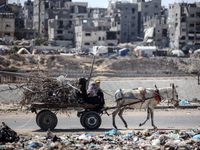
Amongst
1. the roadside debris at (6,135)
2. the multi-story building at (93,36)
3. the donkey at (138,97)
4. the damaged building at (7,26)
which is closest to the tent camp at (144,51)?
the multi-story building at (93,36)

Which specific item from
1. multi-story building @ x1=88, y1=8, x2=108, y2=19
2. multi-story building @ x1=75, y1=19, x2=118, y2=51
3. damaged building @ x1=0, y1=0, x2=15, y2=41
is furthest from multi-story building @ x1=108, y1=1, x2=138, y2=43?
damaged building @ x1=0, y1=0, x2=15, y2=41

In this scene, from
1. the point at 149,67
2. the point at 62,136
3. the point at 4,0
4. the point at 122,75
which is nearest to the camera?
the point at 62,136

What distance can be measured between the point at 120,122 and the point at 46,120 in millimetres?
3524

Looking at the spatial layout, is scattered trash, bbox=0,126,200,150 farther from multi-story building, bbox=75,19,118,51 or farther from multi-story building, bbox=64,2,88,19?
multi-story building, bbox=64,2,88,19

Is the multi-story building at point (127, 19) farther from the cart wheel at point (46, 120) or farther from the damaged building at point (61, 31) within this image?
the cart wheel at point (46, 120)

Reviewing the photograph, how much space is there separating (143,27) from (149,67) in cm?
3383

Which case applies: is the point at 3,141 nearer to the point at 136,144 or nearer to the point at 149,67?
the point at 136,144

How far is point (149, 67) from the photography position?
50031 millimetres

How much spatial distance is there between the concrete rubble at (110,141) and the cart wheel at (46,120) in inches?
42.7

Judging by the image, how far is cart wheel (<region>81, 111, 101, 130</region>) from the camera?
41.1 feet

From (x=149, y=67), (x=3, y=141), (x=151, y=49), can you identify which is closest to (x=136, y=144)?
(x=3, y=141)

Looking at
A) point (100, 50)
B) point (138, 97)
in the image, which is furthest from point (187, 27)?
point (138, 97)

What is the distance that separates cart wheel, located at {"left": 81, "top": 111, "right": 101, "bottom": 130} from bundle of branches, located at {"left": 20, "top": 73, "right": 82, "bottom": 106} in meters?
0.54

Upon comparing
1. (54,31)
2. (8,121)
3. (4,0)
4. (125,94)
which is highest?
(4,0)
